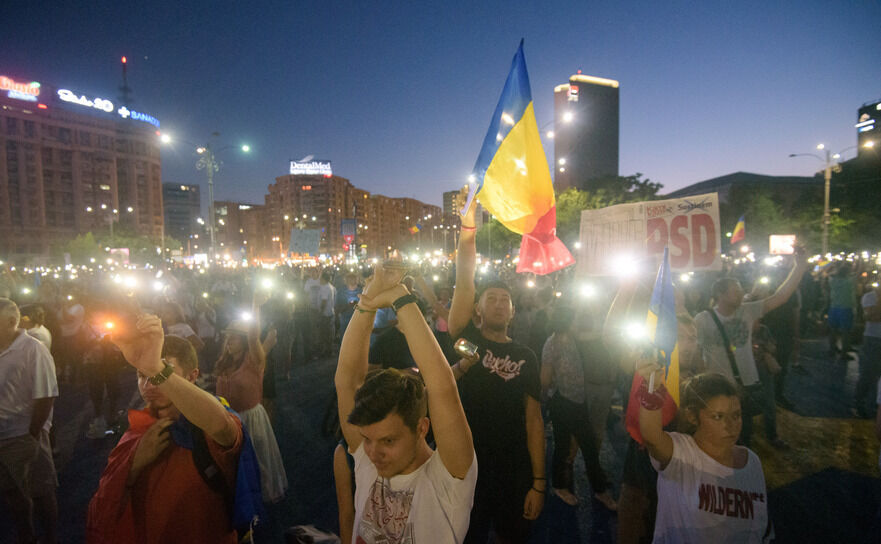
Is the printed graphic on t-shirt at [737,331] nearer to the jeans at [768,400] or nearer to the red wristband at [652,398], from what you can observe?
the jeans at [768,400]

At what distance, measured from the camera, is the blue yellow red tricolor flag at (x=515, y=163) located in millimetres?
3145

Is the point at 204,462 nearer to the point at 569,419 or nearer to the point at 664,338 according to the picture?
the point at 664,338

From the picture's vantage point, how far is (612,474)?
4828 mm

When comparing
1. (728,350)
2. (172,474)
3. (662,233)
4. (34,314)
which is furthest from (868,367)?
(34,314)

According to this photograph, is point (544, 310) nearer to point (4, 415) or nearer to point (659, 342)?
point (659, 342)

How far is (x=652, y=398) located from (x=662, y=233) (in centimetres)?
313

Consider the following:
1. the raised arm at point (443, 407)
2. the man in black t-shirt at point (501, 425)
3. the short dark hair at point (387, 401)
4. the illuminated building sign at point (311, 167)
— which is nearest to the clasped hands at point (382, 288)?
the raised arm at point (443, 407)

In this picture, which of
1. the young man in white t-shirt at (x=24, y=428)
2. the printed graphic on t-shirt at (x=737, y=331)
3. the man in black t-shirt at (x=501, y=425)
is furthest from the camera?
the printed graphic on t-shirt at (x=737, y=331)

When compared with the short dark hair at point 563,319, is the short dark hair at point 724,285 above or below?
above

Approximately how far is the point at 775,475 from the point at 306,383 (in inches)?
296

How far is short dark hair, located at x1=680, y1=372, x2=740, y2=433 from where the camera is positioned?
2229mm

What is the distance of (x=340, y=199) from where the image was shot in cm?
14900

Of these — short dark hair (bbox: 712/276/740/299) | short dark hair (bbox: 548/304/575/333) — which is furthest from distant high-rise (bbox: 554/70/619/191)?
short dark hair (bbox: 548/304/575/333)

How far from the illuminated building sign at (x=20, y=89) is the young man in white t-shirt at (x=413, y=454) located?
99.5 metres
